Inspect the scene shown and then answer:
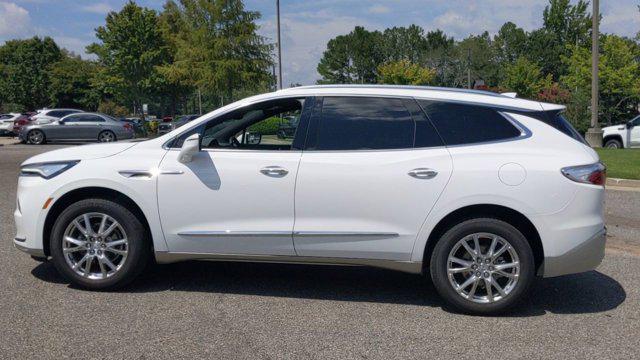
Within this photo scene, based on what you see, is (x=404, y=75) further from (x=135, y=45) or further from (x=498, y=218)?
(x=498, y=218)

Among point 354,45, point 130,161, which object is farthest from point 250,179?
point 354,45

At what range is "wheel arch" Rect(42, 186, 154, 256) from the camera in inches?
197

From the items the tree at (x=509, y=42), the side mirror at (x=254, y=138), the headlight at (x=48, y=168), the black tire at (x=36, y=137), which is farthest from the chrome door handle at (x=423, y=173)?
the tree at (x=509, y=42)

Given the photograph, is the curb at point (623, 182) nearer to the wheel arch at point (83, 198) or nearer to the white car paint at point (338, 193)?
the white car paint at point (338, 193)

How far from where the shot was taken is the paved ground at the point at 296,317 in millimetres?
3928

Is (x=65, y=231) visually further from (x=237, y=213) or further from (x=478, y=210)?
(x=478, y=210)

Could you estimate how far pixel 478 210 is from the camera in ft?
15.1

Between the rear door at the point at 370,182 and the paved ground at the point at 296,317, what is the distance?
1.79 feet

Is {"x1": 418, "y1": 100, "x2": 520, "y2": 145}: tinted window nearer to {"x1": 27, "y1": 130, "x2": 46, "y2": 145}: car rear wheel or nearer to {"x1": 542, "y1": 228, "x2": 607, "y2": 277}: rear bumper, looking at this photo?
{"x1": 542, "y1": 228, "x2": 607, "y2": 277}: rear bumper

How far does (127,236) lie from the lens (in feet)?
16.2

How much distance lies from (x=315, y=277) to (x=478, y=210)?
175 cm

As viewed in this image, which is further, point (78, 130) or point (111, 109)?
point (111, 109)

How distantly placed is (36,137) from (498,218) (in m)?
24.4

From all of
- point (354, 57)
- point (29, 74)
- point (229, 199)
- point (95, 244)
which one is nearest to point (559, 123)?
point (229, 199)
